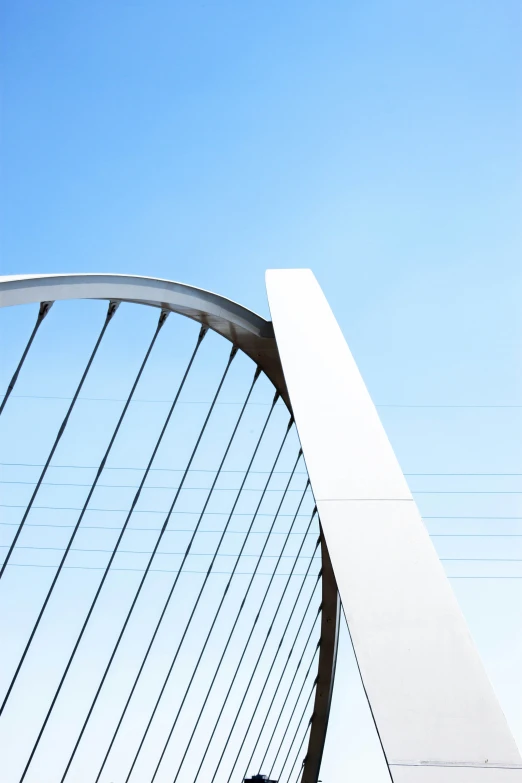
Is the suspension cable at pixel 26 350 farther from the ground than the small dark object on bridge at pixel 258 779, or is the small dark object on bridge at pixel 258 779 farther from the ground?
the suspension cable at pixel 26 350

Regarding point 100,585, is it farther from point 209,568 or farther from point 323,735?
point 323,735

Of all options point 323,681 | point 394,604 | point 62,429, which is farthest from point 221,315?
point 323,681

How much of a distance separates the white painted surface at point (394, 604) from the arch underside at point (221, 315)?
1.95 meters

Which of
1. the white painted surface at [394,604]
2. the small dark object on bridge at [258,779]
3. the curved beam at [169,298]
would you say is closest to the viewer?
the white painted surface at [394,604]

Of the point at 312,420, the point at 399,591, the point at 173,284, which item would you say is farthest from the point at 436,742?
the point at 173,284

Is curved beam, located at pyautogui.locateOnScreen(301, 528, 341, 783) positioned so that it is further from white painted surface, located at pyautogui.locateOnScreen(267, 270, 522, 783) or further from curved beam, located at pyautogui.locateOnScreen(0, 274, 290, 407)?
white painted surface, located at pyautogui.locateOnScreen(267, 270, 522, 783)

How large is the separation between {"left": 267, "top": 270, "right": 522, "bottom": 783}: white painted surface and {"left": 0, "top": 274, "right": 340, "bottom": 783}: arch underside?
6.40ft

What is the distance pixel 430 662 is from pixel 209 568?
6956 mm

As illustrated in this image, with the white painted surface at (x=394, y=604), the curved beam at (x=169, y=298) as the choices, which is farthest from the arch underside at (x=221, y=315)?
the white painted surface at (x=394, y=604)

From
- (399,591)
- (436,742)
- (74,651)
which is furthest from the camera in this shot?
(74,651)

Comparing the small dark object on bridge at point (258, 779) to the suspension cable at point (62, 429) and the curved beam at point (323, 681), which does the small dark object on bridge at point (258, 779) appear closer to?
the curved beam at point (323, 681)

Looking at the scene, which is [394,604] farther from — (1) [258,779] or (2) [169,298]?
(1) [258,779]

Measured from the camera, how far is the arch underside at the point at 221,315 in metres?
7.70

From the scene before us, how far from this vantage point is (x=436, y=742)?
5254mm
